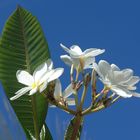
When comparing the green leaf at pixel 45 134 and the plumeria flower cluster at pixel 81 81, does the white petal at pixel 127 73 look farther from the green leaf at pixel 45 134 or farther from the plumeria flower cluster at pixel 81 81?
the green leaf at pixel 45 134

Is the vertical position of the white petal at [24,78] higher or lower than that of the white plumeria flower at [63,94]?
higher

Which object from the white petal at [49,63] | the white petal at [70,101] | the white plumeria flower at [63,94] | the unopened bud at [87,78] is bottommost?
the white petal at [70,101]

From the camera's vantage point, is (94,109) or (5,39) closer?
(94,109)

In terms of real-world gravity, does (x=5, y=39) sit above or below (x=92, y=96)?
above

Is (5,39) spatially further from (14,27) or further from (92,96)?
(92,96)

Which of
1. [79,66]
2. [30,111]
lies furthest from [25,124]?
[79,66]

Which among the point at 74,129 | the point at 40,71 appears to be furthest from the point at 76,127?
the point at 40,71

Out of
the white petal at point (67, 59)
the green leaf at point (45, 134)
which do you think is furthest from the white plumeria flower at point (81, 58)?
the green leaf at point (45, 134)
